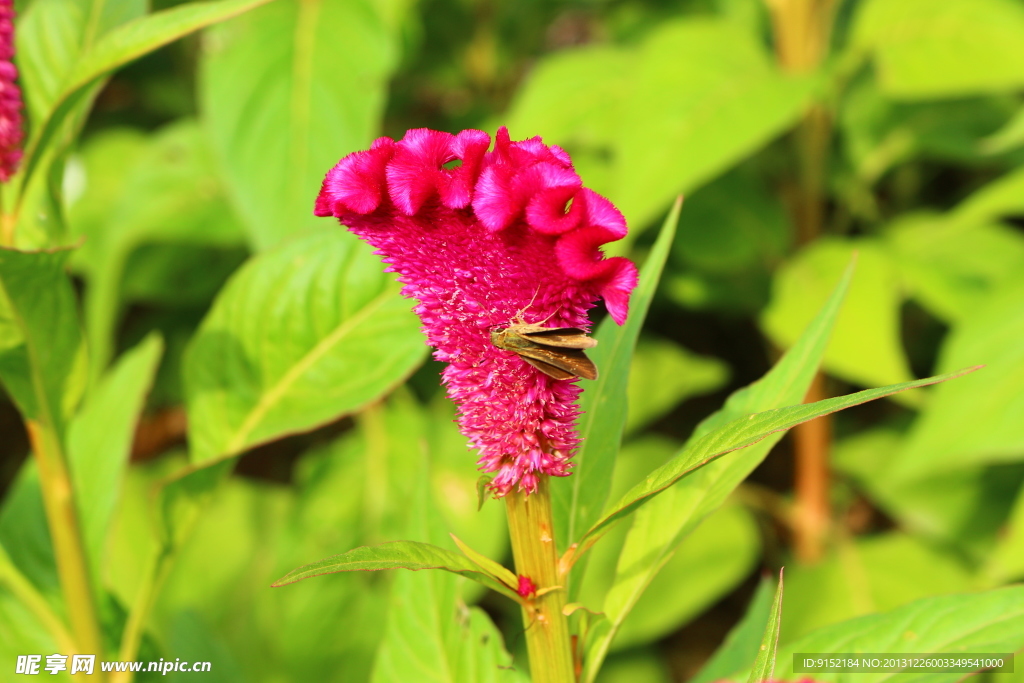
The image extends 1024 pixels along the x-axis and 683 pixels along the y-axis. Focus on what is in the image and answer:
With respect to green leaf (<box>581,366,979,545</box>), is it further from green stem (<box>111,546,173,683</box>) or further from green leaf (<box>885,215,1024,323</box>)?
green leaf (<box>885,215,1024,323</box>)

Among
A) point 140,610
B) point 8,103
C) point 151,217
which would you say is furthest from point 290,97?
point 140,610

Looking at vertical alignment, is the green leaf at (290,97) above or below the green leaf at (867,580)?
above

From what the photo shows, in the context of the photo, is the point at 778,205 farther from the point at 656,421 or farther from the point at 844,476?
the point at 656,421

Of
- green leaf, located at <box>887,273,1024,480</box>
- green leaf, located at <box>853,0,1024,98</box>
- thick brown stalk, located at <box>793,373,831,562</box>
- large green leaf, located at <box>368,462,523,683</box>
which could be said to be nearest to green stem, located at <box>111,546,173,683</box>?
large green leaf, located at <box>368,462,523,683</box>

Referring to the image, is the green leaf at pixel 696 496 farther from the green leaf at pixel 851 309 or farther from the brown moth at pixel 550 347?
the green leaf at pixel 851 309

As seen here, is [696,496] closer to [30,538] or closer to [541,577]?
[541,577]

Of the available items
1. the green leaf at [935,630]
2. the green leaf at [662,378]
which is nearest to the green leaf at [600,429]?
the green leaf at [935,630]

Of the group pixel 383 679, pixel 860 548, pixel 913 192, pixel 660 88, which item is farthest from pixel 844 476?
pixel 383 679
